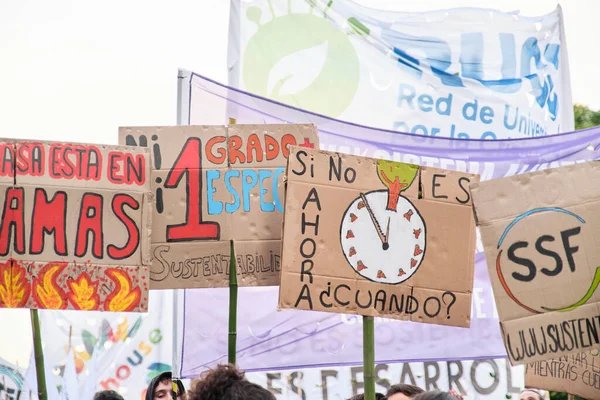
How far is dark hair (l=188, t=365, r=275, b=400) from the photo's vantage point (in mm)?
2701

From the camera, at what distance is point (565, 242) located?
4082mm

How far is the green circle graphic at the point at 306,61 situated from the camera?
691 cm

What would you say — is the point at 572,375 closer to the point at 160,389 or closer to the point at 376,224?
the point at 376,224

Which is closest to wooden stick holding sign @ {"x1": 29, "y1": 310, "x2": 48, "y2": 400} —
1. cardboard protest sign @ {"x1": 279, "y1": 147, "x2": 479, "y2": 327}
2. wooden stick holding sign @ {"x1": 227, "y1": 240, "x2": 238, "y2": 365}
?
wooden stick holding sign @ {"x1": 227, "y1": 240, "x2": 238, "y2": 365}

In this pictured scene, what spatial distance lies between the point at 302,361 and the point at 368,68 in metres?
2.50

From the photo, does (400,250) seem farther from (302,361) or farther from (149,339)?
(149,339)

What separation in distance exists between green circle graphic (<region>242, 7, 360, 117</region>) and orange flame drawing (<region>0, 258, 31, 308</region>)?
8.96 ft

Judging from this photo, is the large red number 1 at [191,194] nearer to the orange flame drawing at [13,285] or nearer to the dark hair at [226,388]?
the orange flame drawing at [13,285]

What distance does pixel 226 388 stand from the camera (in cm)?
274

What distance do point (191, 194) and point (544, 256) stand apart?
5.84ft

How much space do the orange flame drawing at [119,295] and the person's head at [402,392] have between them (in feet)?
4.36

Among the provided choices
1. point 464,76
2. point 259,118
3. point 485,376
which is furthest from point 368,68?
point 485,376

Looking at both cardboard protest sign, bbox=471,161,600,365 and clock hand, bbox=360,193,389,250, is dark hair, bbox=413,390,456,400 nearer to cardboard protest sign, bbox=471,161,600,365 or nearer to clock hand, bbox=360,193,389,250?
cardboard protest sign, bbox=471,161,600,365

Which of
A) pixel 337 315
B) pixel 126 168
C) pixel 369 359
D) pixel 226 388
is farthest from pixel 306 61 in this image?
pixel 226 388
